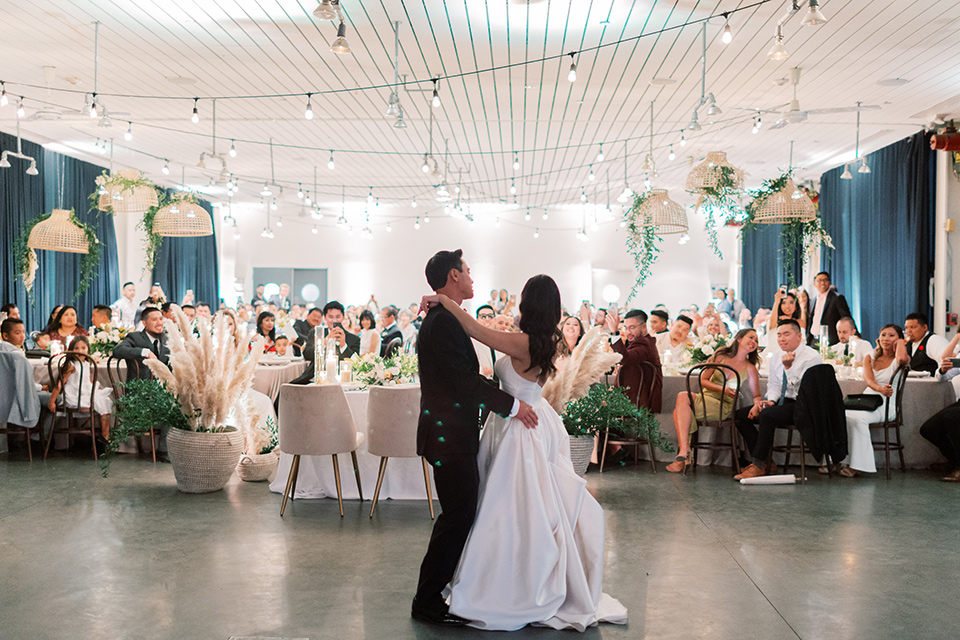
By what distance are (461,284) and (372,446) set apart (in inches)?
85.7

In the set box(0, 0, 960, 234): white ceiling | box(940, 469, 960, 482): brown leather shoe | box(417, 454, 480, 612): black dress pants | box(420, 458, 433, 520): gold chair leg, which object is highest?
box(0, 0, 960, 234): white ceiling

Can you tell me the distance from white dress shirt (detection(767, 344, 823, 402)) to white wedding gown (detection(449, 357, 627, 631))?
388 centimetres

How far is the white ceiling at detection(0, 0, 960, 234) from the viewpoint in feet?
22.6

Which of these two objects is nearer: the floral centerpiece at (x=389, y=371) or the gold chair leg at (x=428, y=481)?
the gold chair leg at (x=428, y=481)

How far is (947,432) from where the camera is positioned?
23.1 ft

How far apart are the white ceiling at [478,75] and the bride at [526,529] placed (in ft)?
12.7

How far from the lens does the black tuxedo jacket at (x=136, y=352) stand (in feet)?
25.1

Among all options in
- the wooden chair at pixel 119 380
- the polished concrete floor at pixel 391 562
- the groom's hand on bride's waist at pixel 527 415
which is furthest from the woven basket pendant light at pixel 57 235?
the groom's hand on bride's waist at pixel 527 415

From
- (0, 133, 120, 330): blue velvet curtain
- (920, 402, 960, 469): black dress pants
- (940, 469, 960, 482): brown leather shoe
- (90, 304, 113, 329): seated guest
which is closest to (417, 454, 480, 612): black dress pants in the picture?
(940, 469, 960, 482): brown leather shoe

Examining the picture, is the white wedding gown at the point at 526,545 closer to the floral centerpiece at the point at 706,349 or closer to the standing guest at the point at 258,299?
the floral centerpiece at the point at 706,349

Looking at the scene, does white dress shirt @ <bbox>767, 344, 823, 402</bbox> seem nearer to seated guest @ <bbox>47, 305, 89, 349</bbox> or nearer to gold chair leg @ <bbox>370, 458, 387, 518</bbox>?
gold chair leg @ <bbox>370, 458, 387, 518</bbox>

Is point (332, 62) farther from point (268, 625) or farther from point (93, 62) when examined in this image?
point (268, 625)

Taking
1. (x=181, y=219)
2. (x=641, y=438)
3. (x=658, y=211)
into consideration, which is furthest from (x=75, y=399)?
(x=658, y=211)

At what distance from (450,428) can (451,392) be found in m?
0.14
